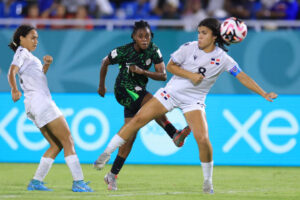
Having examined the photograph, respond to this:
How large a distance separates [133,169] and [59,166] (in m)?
1.36

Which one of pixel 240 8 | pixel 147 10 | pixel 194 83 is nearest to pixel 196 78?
pixel 194 83

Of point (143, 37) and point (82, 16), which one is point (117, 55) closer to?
point (143, 37)

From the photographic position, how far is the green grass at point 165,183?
316 inches

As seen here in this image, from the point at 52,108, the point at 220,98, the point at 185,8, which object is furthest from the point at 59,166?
the point at 185,8

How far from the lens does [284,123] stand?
1237cm

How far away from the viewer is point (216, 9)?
1648 centimetres

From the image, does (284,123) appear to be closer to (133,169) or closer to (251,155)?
(251,155)

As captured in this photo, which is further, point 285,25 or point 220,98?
point 285,25

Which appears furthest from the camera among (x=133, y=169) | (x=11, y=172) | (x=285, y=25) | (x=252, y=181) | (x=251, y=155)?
(x=285, y=25)

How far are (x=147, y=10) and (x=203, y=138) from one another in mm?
8668

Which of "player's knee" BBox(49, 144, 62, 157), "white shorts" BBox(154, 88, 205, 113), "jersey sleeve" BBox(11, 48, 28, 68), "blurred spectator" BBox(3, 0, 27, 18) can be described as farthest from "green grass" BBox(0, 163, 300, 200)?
"blurred spectator" BBox(3, 0, 27, 18)

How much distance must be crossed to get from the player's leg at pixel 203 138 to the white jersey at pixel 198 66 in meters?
0.20

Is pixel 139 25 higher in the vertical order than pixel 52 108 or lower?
higher

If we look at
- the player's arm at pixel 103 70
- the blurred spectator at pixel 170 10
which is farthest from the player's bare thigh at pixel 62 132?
the blurred spectator at pixel 170 10
